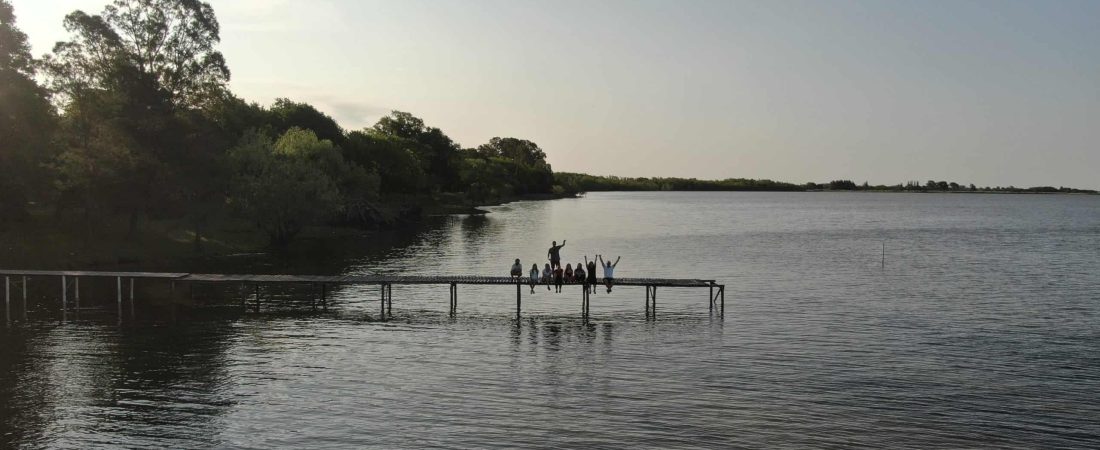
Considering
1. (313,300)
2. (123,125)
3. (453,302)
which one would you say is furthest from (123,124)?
(453,302)

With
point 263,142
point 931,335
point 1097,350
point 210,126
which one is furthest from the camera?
point 263,142

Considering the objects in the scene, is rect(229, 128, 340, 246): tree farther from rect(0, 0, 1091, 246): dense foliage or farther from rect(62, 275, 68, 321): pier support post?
rect(62, 275, 68, 321): pier support post

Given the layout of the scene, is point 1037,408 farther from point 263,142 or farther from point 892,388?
point 263,142

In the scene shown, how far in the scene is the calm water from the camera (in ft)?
87.7

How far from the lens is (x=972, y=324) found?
48031 millimetres

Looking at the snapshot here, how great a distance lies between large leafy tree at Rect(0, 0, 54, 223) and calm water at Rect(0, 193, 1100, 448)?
28.7 meters

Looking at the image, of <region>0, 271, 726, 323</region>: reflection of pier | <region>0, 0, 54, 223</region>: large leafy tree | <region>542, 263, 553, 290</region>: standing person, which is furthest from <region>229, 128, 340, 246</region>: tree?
<region>542, 263, 553, 290</region>: standing person

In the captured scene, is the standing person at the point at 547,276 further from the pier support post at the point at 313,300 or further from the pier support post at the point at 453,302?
the pier support post at the point at 313,300

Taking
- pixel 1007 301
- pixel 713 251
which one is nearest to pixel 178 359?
pixel 1007 301

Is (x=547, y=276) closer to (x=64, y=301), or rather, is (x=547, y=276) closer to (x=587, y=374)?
(x=587, y=374)

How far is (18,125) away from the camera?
6856 cm

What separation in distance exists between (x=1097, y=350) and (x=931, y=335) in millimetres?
7538

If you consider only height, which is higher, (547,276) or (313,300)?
(547,276)

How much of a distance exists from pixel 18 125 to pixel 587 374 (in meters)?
59.4
